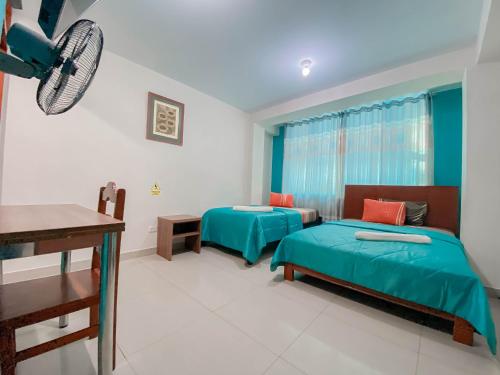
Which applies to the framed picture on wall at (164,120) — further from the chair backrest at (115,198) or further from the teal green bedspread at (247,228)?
the chair backrest at (115,198)

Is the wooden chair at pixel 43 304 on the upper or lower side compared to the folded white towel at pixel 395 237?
lower

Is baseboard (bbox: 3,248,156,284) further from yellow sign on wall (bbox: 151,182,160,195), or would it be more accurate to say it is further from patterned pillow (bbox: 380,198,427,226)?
patterned pillow (bbox: 380,198,427,226)

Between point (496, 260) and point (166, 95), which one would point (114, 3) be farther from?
point (496, 260)

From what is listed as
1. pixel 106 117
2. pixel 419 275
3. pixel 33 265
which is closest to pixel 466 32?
pixel 419 275

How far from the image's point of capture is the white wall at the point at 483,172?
187 cm

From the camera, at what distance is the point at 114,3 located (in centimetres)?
169

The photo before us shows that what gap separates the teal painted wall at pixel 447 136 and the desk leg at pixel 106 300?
147 inches

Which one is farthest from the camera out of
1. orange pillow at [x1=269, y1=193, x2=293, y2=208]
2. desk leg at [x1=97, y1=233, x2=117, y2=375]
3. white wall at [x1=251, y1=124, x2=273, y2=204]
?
white wall at [x1=251, y1=124, x2=273, y2=204]

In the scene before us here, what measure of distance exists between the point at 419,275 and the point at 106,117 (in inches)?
129

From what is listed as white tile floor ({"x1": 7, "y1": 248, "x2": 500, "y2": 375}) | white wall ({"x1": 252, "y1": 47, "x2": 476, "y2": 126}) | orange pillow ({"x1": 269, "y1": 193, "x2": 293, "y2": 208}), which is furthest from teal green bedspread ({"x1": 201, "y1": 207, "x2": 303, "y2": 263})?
white wall ({"x1": 252, "y1": 47, "x2": 476, "y2": 126})

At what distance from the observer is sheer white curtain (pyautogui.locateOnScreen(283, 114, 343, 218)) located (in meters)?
3.65

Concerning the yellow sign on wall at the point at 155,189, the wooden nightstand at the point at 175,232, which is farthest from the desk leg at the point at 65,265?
the yellow sign on wall at the point at 155,189

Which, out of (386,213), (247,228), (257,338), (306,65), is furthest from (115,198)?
(386,213)

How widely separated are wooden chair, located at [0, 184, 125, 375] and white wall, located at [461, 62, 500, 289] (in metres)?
3.01
